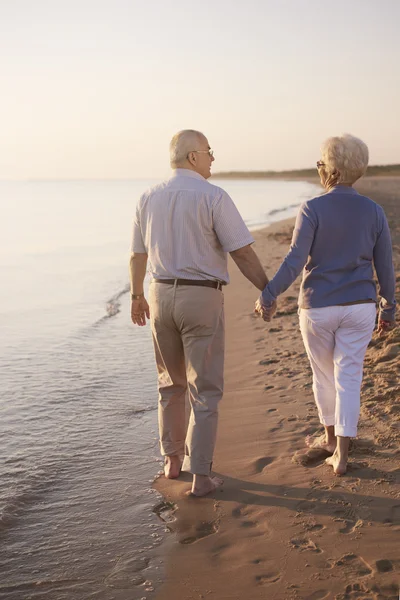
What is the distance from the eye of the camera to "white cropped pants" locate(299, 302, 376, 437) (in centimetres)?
375

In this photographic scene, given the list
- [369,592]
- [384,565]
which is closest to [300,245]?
[384,565]

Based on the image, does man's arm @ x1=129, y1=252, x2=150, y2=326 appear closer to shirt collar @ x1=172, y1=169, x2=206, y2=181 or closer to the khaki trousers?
the khaki trousers

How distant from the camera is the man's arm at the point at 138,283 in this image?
3997 mm

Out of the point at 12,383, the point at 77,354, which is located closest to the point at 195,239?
the point at 12,383

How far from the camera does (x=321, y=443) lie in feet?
13.8

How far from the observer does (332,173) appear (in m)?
3.71

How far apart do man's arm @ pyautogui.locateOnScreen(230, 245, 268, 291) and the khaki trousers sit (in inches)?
7.9

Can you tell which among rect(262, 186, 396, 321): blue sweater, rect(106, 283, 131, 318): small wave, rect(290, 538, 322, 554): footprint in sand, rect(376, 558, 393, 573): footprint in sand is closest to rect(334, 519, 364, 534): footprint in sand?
rect(290, 538, 322, 554): footprint in sand

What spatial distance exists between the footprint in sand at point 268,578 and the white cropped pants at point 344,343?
1.06 m

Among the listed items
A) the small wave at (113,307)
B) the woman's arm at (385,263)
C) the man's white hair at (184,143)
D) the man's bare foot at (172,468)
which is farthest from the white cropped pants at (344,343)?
the small wave at (113,307)

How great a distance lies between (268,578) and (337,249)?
1726 millimetres

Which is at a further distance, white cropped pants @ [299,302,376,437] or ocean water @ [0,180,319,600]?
white cropped pants @ [299,302,376,437]

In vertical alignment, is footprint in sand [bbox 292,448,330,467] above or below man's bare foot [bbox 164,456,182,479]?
above

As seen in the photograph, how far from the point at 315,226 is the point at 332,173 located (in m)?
0.31
